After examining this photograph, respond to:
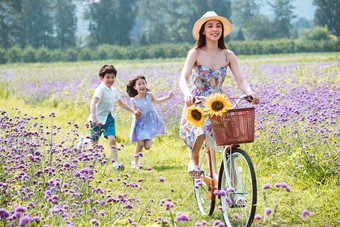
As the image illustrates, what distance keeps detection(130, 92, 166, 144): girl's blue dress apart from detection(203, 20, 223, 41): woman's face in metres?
3.17

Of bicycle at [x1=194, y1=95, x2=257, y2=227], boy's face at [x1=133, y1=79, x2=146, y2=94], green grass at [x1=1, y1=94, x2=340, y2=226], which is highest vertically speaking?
boy's face at [x1=133, y1=79, x2=146, y2=94]

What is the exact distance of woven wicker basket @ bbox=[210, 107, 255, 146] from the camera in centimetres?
342

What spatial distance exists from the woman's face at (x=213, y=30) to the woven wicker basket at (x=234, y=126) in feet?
3.66

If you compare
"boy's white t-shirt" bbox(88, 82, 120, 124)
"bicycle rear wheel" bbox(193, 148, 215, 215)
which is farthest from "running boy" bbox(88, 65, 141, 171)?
"bicycle rear wheel" bbox(193, 148, 215, 215)

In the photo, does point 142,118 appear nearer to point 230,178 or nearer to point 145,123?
point 145,123

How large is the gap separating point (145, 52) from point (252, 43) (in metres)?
16.1

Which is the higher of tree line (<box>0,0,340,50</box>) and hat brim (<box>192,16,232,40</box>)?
tree line (<box>0,0,340,50</box>)

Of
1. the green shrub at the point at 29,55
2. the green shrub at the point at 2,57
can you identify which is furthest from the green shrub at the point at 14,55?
the green shrub at the point at 29,55

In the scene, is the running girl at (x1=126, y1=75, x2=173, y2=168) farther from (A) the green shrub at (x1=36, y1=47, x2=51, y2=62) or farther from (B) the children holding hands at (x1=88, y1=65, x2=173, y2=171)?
(A) the green shrub at (x1=36, y1=47, x2=51, y2=62)

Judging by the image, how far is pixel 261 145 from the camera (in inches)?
261

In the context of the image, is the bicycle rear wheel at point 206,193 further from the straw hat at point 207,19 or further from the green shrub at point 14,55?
the green shrub at point 14,55

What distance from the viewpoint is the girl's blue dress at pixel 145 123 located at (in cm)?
728

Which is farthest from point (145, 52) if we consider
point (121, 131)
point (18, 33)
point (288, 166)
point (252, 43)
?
point (288, 166)

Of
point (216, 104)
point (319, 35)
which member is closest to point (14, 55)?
point (319, 35)
